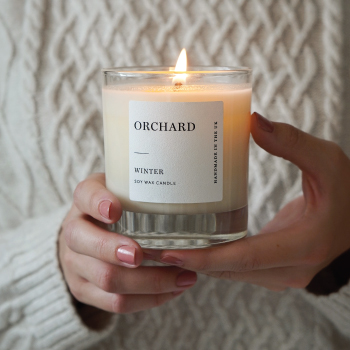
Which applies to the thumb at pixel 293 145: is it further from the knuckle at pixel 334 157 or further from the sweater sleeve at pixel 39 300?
the sweater sleeve at pixel 39 300

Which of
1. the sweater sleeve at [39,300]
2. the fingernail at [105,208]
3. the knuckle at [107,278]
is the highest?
the fingernail at [105,208]

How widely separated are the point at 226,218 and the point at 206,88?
14 centimetres

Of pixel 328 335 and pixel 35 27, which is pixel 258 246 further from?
pixel 35 27

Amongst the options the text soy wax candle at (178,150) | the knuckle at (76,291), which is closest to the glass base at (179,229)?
the text soy wax candle at (178,150)

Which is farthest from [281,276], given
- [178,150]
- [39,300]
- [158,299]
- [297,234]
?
[39,300]

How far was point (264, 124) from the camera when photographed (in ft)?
1.63

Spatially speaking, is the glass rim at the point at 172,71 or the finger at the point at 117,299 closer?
the glass rim at the point at 172,71

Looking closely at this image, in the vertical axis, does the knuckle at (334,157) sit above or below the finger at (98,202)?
above

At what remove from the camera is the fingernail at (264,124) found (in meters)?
0.49

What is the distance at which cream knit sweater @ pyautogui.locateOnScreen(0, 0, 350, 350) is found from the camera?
0.73m

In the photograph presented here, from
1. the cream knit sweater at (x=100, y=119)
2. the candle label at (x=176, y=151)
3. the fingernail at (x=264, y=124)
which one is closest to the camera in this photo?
the candle label at (x=176, y=151)

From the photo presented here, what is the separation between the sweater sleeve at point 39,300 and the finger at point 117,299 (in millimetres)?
71

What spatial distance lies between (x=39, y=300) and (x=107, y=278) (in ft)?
0.82

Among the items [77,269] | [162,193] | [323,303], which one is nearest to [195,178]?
[162,193]
